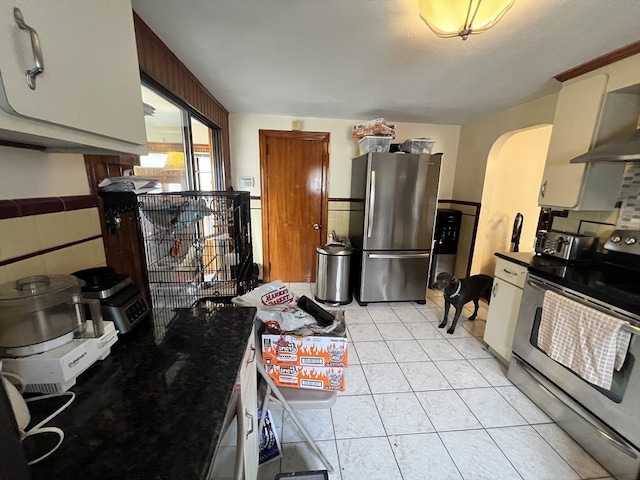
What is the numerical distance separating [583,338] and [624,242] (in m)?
0.88

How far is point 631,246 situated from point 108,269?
9.73ft

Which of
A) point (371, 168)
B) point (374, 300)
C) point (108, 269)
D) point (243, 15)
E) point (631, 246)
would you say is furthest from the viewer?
point (374, 300)

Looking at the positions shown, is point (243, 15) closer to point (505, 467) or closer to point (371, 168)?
point (371, 168)

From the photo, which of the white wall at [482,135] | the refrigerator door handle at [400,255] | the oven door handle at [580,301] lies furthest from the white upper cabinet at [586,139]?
the refrigerator door handle at [400,255]

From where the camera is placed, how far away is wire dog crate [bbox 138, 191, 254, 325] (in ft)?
5.03

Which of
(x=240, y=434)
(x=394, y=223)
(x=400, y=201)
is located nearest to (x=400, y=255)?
(x=394, y=223)

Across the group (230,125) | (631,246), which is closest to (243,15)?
(230,125)

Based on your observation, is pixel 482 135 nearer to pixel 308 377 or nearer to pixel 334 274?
pixel 334 274

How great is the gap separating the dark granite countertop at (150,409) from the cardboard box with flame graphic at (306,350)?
0.32 m

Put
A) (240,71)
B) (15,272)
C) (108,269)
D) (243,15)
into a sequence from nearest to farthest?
(15,272) < (108,269) < (243,15) < (240,71)

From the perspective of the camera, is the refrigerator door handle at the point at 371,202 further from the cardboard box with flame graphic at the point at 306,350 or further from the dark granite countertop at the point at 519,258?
the cardboard box with flame graphic at the point at 306,350

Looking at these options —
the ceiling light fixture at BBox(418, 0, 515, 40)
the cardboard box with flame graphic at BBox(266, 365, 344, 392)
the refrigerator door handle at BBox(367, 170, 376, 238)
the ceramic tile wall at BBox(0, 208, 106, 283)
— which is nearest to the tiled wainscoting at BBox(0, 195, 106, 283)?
the ceramic tile wall at BBox(0, 208, 106, 283)

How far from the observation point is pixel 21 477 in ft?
1.30

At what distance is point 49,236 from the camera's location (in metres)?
0.92
